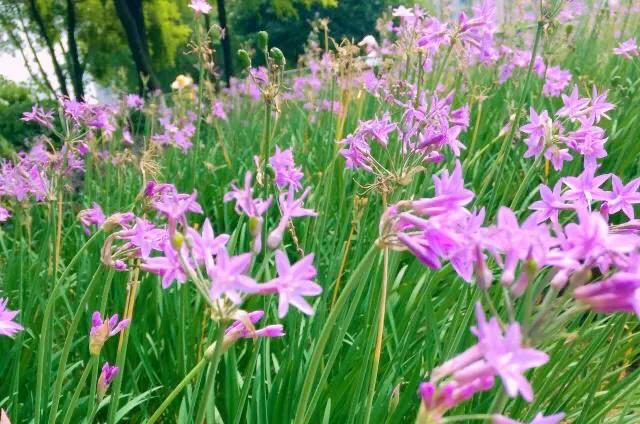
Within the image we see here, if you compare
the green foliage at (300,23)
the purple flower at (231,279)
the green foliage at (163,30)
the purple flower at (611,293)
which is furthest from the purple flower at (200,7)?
the green foliage at (300,23)

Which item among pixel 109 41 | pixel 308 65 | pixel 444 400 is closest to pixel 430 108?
pixel 444 400

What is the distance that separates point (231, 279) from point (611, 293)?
0.44m

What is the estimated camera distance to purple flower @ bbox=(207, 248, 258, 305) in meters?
0.74

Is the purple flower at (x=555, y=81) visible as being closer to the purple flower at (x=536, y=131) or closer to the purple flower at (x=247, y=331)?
the purple flower at (x=536, y=131)

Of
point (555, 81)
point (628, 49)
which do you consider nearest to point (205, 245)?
point (628, 49)

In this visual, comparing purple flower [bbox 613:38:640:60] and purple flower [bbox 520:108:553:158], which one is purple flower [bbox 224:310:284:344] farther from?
purple flower [bbox 613:38:640:60]

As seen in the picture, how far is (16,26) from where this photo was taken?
671 inches

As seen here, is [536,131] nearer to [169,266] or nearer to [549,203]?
[549,203]

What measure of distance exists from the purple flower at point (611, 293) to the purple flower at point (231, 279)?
1.25 feet

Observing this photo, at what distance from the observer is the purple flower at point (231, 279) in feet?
2.43

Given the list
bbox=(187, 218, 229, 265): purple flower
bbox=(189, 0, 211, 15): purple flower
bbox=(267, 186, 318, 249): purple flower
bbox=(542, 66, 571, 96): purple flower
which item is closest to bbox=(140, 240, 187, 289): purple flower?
bbox=(187, 218, 229, 265): purple flower

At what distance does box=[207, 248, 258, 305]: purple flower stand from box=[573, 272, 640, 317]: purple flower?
1.25 feet

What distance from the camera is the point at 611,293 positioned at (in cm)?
71

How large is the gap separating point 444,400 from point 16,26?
754 inches
